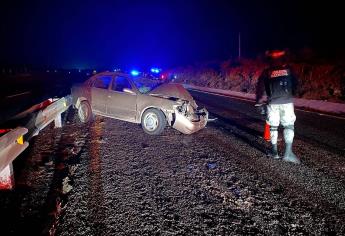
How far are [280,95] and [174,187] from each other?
9.03 feet

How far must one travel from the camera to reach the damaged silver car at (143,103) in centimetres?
736

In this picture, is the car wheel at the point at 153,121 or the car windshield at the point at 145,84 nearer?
the car wheel at the point at 153,121

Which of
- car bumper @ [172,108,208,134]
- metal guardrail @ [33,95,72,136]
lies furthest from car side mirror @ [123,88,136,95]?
metal guardrail @ [33,95,72,136]

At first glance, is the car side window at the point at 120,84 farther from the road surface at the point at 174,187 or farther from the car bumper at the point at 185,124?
the car bumper at the point at 185,124

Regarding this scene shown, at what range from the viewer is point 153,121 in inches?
297

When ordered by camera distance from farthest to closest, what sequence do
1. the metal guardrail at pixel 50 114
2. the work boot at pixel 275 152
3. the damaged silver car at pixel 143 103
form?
the damaged silver car at pixel 143 103 → the metal guardrail at pixel 50 114 → the work boot at pixel 275 152

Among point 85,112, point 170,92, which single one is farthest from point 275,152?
point 85,112

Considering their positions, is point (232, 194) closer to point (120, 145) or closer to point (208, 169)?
point (208, 169)

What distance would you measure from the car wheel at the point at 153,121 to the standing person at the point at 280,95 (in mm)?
2815

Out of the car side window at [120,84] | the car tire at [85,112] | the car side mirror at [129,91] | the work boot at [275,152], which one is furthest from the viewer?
the car tire at [85,112]

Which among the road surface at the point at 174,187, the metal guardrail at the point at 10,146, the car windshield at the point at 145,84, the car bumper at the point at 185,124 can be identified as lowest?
the road surface at the point at 174,187

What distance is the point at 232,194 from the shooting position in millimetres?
4102

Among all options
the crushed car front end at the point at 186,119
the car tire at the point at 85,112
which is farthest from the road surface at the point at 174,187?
the car tire at the point at 85,112

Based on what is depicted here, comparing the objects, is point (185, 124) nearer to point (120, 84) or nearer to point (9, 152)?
point (120, 84)
